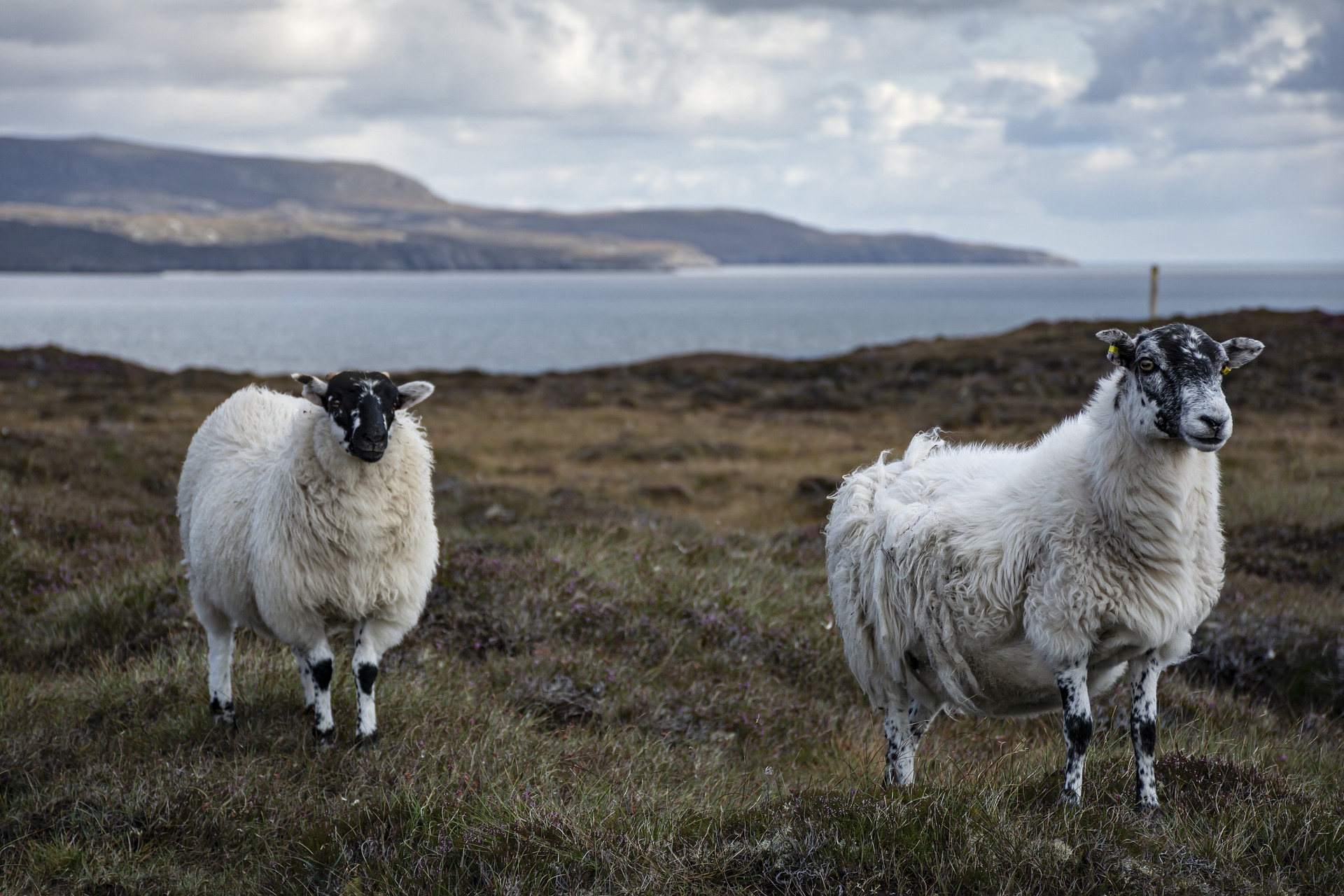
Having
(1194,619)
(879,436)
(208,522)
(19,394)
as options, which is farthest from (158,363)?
(1194,619)

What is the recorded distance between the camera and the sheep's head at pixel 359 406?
569cm

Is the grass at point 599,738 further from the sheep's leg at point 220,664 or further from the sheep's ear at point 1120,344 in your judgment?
the sheep's ear at point 1120,344

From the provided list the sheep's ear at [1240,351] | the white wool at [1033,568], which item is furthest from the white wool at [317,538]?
the sheep's ear at [1240,351]

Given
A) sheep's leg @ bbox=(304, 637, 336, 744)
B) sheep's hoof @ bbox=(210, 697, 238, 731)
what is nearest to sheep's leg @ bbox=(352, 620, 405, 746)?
sheep's leg @ bbox=(304, 637, 336, 744)

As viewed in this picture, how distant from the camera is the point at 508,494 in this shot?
14.8 m

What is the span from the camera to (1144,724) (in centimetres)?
437

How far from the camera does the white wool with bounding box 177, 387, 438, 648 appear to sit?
231 inches

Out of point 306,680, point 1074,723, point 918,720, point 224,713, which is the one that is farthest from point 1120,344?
point 224,713

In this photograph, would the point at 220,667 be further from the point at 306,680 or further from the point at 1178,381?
the point at 1178,381

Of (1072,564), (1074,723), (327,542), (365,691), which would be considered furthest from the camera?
(327,542)

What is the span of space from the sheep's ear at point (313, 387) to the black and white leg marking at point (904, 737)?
12.5ft

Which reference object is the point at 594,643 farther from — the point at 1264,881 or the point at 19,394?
the point at 19,394

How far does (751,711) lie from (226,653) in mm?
3613

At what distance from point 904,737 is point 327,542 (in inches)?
141
